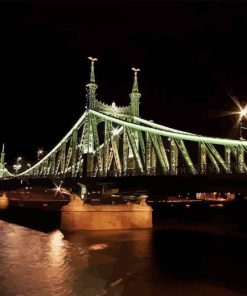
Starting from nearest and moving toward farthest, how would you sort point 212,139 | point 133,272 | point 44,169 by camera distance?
point 133,272
point 212,139
point 44,169

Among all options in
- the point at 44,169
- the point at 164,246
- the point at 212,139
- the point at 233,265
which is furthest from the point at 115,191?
the point at 44,169

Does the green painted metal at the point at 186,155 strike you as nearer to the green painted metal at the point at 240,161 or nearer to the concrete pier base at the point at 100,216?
the green painted metal at the point at 240,161

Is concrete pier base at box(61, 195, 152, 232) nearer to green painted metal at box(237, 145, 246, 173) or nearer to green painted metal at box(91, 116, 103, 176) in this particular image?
green painted metal at box(237, 145, 246, 173)

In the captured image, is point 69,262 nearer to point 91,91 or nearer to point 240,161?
point 240,161

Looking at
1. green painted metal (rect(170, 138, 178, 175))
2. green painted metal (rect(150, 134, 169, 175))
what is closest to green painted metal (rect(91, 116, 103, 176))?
green painted metal (rect(150, 134, 169, 175))

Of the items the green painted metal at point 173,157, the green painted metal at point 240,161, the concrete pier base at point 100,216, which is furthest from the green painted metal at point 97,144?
the concrete pier base at point 100,216

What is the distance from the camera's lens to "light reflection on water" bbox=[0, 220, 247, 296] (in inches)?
337

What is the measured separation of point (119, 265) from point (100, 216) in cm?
711

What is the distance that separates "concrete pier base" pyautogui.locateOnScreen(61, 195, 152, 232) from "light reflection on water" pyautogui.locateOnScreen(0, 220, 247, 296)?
55cm

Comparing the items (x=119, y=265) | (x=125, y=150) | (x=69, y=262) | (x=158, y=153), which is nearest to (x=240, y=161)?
(x=158, y=153)

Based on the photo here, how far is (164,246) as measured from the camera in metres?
15.2

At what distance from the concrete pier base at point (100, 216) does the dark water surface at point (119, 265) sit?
1.81 ft

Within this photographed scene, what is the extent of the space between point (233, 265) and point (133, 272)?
3.33m

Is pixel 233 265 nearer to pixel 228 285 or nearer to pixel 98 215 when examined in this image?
pixel 228 285
